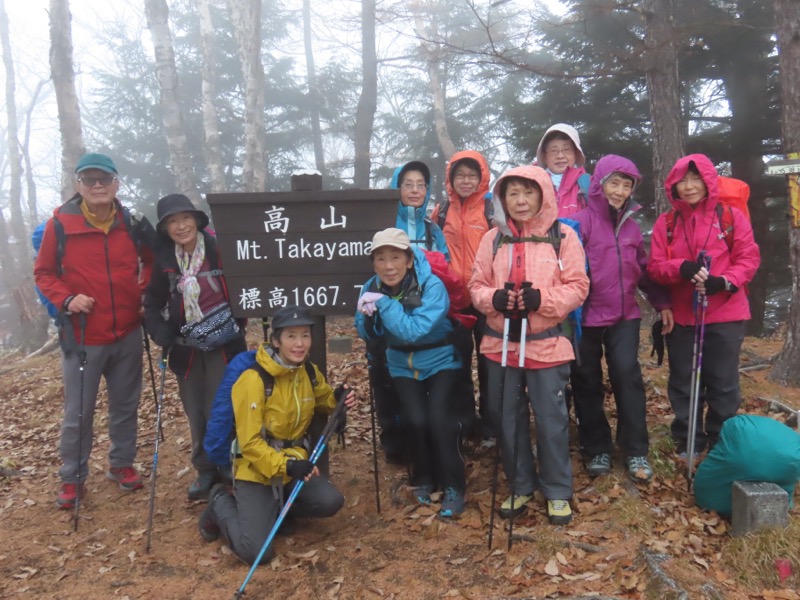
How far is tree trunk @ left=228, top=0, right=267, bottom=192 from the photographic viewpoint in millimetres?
14047

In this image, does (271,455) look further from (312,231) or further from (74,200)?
(74,200)

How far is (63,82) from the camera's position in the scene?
10.5 metres

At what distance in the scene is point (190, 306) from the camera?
488 centimetres

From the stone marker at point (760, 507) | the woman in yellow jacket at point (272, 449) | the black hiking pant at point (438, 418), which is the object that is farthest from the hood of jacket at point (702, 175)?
the woman in yellow jacket at point (272, 449)

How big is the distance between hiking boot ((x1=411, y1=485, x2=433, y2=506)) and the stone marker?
2.26 metres

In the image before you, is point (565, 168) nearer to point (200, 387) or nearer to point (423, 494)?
point (423, 494)

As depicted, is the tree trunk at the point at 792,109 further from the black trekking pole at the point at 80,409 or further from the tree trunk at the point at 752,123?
the black trekking pole at the point at 80,409

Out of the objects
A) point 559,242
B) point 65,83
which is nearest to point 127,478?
point 559,242

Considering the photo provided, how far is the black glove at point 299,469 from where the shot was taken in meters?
4.09

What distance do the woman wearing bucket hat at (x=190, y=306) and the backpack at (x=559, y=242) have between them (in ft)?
7.87

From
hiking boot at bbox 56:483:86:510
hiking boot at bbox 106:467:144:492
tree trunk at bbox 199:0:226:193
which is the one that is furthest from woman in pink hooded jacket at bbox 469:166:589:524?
tree trunk at bbox 199:0:226:193

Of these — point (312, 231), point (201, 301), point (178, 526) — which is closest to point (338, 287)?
point (312, 231)

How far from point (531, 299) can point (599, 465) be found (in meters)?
1.80

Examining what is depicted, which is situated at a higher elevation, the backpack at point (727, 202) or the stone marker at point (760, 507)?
the backpack at point (727, 202)
